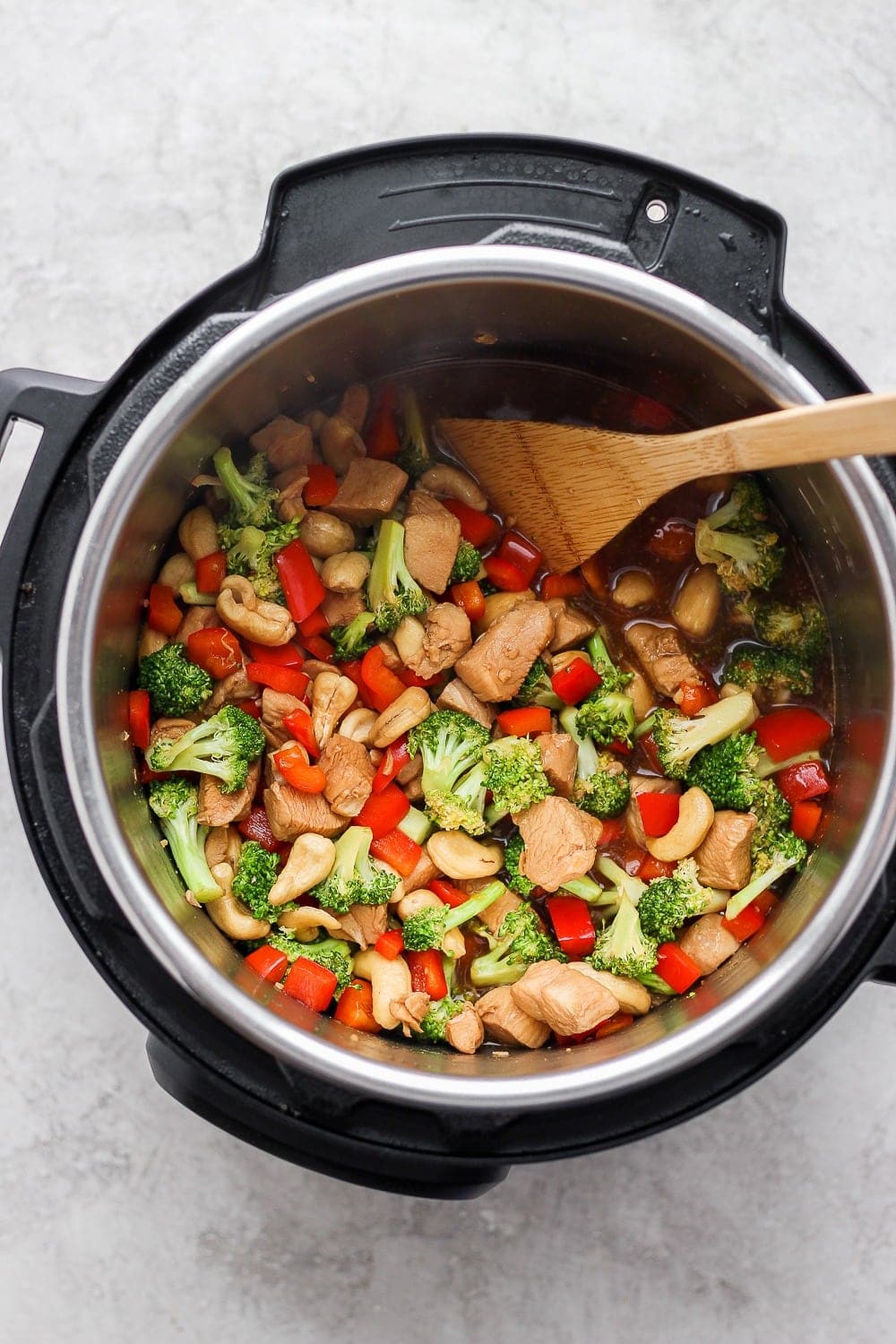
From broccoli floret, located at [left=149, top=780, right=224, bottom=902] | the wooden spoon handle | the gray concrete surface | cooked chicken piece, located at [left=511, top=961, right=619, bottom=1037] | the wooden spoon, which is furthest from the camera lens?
the gray concrete surface

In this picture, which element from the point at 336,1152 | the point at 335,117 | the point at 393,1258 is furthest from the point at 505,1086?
the point at 335,117

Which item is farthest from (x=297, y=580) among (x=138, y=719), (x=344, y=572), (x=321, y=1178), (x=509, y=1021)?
(x=321, y=1178)

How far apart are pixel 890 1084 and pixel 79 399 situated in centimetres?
238

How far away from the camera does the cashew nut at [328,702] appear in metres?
2.41

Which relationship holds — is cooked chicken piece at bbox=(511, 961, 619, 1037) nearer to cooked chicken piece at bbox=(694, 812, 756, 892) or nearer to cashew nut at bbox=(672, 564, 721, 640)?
cooked chicken piece at bbox=(694, 812, 756, 892)

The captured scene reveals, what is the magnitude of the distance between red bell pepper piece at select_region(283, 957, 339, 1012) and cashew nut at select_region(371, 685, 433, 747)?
50cm

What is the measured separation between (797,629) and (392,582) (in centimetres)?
90

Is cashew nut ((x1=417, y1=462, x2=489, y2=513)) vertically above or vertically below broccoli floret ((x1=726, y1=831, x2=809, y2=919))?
above

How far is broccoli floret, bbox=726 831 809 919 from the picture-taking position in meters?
2.35

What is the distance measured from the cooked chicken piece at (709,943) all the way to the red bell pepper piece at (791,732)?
0.39 meters

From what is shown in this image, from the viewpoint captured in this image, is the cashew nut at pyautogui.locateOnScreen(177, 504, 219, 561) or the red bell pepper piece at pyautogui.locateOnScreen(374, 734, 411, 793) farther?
the red bell pepper piece at pyautogui.locateOnScreen(374, 734, 411, 793)

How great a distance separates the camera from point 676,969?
91.3 inches

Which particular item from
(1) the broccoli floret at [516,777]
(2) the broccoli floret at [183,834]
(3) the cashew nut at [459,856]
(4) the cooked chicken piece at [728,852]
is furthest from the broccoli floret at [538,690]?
(2) the broccoli floret at [183,834]

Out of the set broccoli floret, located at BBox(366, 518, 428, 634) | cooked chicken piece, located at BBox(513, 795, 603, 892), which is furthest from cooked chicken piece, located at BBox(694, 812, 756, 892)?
broccoli floret, located at BBox(366, 518, 428, 634)
